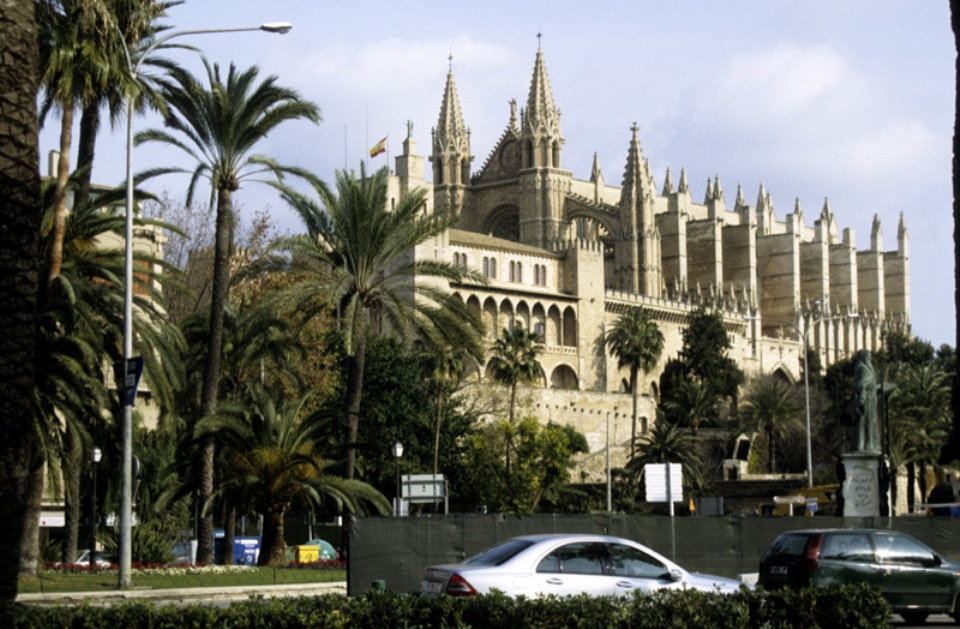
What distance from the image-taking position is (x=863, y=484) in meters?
31.8

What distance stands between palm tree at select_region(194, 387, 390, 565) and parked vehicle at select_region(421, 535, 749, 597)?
12.8m

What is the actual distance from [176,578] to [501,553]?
11.1 m

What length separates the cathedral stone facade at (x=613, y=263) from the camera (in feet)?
291

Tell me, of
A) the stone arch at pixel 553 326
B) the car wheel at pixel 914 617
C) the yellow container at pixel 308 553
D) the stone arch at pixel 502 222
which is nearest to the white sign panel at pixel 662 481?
the yellow container at pixel 308 553

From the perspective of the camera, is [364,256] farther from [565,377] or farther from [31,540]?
[565,377]

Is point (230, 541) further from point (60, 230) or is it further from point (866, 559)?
point (866, 559)

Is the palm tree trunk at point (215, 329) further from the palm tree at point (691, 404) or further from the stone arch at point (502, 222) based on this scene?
the stone arch at point (502, 222)

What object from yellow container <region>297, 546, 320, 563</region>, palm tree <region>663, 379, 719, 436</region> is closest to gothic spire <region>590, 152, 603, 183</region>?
palm tree <region>663, 379, 719, 436</region>

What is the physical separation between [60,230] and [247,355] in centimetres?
1110

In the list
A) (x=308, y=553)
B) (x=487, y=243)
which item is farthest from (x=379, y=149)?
(x=308, y=553)

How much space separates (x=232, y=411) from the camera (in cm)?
2989

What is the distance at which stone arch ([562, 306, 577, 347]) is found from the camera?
92938 mm

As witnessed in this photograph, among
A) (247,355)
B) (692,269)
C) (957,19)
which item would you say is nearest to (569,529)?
(247,355)

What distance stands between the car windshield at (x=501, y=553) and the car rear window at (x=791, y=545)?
4.29m
